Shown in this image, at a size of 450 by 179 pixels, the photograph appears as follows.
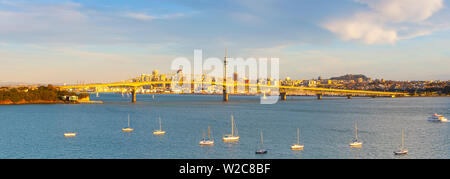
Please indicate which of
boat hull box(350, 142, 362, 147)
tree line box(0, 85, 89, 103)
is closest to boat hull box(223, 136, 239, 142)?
boat hull box(350, 142, 362, 147)

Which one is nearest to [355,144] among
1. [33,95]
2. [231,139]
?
[231,139]

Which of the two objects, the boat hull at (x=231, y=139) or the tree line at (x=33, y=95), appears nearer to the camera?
the boat hull at (x=231, y=139)

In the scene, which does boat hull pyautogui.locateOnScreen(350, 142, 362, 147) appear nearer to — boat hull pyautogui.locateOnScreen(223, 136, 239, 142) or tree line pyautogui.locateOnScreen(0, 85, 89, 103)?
boat hull pyautogui.locateOnScreen(223, 136, 239, 142)

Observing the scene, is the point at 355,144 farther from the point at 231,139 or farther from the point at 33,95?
the point at 33,95

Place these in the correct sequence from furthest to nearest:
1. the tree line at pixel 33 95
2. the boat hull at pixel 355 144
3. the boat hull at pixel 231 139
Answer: the tree line at pixel 33 95 → the boat hull at pixel 231 139 → the boat hull at pixel 355 144

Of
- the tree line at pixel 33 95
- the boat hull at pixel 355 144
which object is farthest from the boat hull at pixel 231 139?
the tree line at pixel 33 95

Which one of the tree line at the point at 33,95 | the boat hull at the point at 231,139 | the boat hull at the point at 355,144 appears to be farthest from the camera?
the tree line at the point at 33,95

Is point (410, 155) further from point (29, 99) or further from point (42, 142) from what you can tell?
point (29, 99)

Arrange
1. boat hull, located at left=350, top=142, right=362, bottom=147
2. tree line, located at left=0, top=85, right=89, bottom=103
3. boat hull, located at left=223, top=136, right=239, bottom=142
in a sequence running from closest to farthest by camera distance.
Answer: boat hull, located at left=350, top=142, right=362, bottom=147
boat hull, located at left=223, top=136, right=239, bottom=142
tree line, located at left=0, top=85, right=89, bottom=103

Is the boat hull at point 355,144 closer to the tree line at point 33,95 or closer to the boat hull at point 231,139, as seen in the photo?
the boat hull at point 231,139
